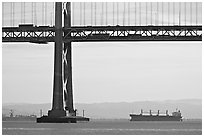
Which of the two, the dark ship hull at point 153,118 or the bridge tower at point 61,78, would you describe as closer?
the bridge tower at point 61,78

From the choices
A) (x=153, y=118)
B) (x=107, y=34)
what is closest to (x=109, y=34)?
(x=107, y=34)

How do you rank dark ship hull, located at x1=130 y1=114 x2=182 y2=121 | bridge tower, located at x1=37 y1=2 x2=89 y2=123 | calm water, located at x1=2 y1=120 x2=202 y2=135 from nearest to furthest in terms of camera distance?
calm water, located at x1=2 y1=120 x2=202 y2=135 → bridge tower, located at x1=37 y1=2 x2=89 y2=123 → dark ship hull, located at x1=130 y1=114 x2=182 y2=121

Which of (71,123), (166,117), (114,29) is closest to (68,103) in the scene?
(71,123)

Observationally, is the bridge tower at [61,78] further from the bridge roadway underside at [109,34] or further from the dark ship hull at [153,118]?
the dark ship hull at [153,118]

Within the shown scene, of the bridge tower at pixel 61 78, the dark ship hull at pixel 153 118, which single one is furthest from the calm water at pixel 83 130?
the dark ship hull at pixel 153 118

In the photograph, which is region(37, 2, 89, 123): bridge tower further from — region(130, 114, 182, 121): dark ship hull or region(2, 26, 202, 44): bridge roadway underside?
region(130, 114, 182, 121): dark ship hull

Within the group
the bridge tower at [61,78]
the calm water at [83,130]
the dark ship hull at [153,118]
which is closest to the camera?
the calm water at [83,130]

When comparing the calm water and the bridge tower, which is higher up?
the bridge tower

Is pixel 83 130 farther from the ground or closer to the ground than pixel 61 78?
closer to the ground

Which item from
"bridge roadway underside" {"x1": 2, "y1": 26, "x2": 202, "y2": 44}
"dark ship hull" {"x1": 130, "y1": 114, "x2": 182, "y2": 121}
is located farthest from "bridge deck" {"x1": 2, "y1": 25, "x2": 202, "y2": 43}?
"dark ship hull" {"x1": 130, "y1": 114, "x2": 182, "y2": 121}

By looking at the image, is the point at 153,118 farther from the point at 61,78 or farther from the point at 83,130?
the point at 83,130

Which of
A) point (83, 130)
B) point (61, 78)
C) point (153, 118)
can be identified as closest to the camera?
point (83, 130)
